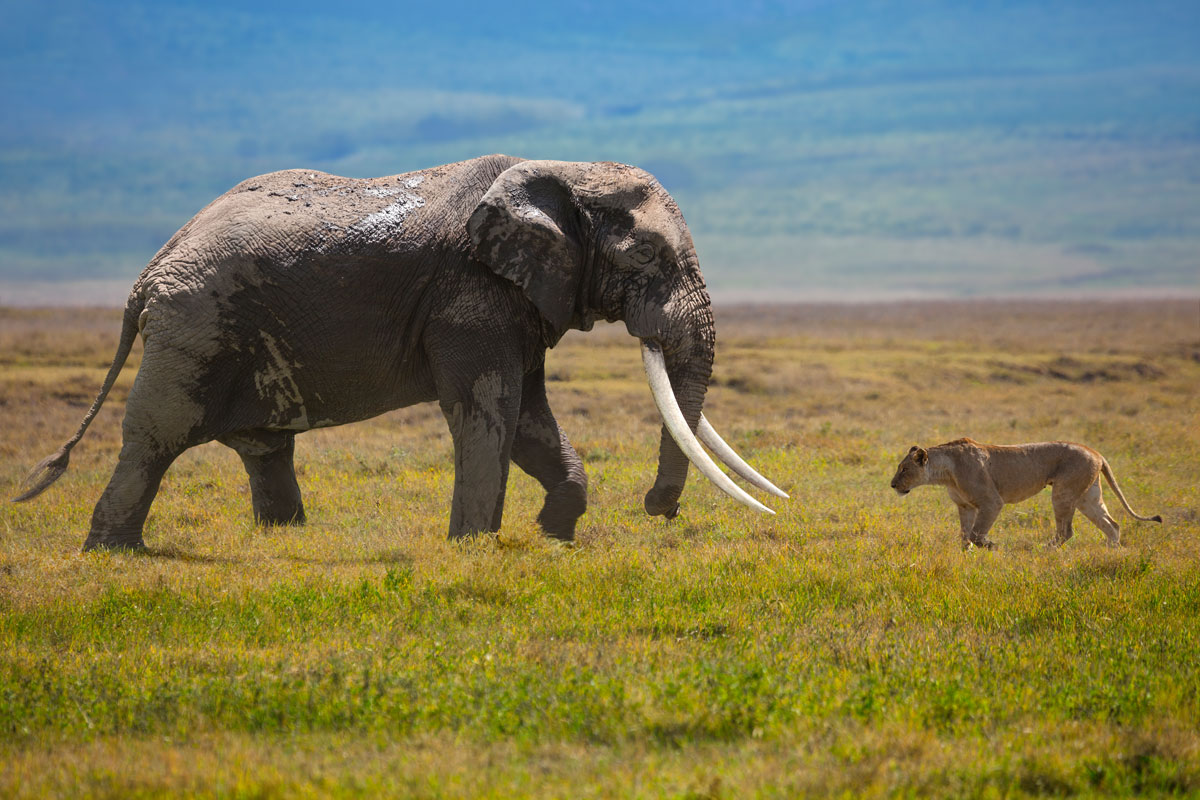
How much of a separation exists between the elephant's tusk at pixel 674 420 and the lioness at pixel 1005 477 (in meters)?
2.28

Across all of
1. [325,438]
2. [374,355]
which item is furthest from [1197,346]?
[374,355]

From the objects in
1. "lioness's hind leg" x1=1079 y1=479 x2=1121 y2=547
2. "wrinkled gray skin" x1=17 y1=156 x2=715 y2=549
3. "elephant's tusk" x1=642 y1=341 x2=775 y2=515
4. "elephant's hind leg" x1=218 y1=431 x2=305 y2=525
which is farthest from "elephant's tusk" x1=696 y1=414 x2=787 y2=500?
"elephant's hind leg" x1=218 y1=431 x2=305 y2=525

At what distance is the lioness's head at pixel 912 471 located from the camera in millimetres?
11383

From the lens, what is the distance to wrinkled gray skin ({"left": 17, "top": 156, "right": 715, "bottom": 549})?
1031cm

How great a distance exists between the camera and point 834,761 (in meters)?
5.64

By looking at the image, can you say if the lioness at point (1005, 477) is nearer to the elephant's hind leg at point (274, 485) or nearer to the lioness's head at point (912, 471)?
the lioness's head at point (912, 471)

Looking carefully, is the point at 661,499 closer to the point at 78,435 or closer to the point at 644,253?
the point at 644,253

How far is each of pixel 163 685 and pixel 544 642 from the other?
2.32 metres

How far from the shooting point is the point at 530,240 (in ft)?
33.4

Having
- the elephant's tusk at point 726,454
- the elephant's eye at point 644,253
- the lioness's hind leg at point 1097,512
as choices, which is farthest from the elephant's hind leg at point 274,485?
the lioness's hind leg at point 1097,512

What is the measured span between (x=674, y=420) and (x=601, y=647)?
2.96 meters

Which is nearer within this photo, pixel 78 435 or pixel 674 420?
pixel 674 420

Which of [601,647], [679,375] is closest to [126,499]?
[679,375]

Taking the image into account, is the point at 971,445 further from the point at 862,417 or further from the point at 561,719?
the point at 862,417
